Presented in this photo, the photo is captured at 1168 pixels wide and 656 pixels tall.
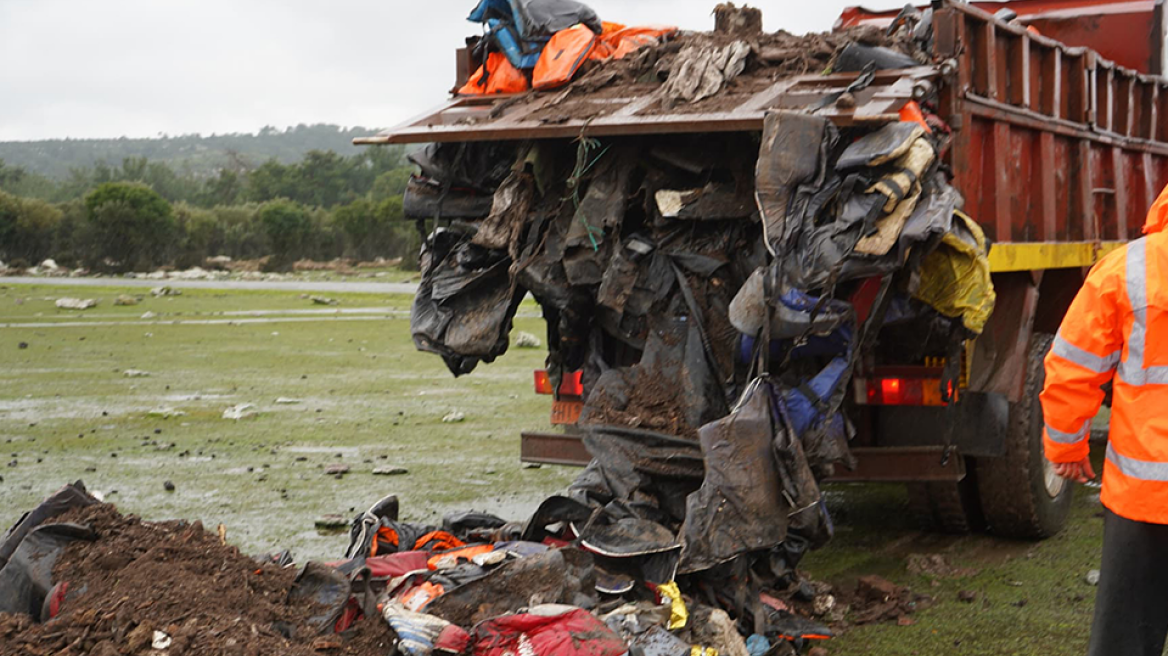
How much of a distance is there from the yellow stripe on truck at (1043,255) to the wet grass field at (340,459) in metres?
1.40

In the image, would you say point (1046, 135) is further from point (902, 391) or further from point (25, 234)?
point (25, 234)

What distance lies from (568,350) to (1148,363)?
9.87ft

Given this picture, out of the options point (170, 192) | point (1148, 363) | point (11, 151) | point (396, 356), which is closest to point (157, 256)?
point (396, 356)

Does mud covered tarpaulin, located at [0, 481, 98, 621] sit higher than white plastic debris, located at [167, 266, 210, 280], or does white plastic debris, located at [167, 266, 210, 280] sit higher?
mud covered tarpaulin, located at [0, 481, 98, 621]

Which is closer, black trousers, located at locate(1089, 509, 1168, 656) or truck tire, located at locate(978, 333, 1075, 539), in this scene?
black trousers, located at locate(1089, 509, 1168, 656)

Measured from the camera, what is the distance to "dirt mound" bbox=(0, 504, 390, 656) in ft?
11.5

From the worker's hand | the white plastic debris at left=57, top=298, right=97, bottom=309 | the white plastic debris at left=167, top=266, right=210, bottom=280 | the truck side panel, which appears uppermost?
the truck side panel

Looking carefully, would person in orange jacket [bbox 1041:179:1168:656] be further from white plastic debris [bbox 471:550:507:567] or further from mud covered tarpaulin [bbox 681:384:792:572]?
white plastic debris [bbox 471:550:507:567]

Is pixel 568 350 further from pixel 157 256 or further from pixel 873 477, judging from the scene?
pixel 157 256

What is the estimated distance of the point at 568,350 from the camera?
226 inches

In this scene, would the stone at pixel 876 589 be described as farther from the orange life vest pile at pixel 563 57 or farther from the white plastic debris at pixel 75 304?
the white plastic debris at pixel 75 304

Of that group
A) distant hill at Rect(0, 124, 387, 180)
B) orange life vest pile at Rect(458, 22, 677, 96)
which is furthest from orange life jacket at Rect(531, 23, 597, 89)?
distant hill at Rect(0, 124, 387, 180)

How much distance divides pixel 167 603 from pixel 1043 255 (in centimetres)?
452

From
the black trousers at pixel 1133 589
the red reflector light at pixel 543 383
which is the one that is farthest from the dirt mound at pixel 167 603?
the red reflector light at pixel 543 383
